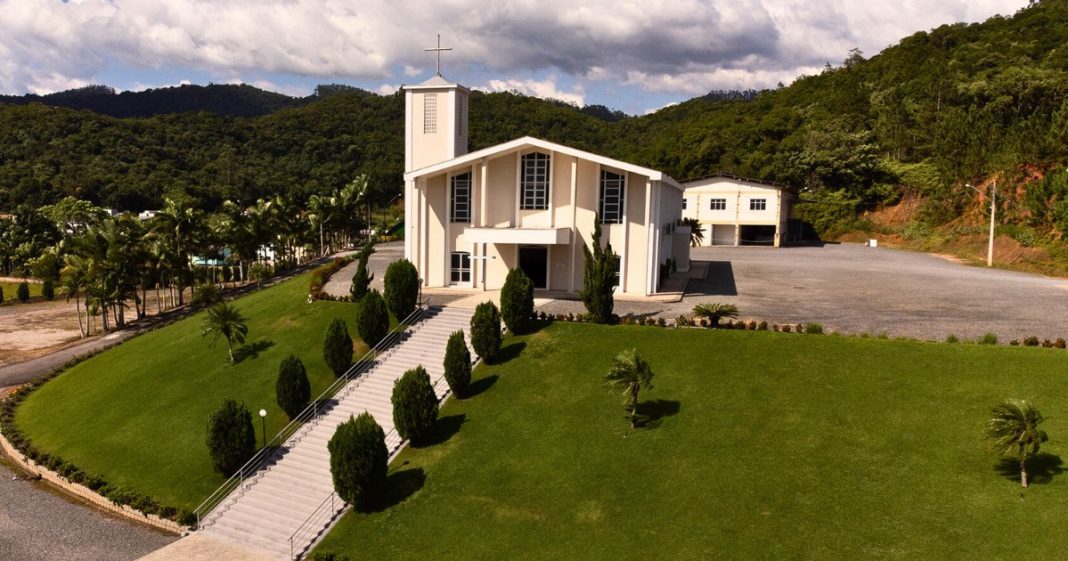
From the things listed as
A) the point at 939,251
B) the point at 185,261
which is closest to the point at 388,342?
the point at 185,261

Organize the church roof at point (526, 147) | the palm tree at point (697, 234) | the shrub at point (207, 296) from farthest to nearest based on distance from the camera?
the palm tree at point (697, 234) → the shrub at point (207, 296) → the church roof at point (526, 147)

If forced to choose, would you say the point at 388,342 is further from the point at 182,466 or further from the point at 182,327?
the point at 182,327

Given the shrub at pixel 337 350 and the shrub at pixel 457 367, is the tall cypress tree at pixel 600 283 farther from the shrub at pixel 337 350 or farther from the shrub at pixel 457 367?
the shrub at pixel 337 350

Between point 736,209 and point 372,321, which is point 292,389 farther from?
point 736,209

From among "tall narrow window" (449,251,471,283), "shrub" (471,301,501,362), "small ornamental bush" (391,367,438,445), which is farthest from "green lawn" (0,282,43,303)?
"small ornamental bush" (391,367,438,445)

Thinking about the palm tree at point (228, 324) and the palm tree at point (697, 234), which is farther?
the palm tree at point (697, 234)

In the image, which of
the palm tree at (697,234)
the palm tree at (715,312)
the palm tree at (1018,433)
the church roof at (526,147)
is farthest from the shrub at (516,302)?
the palm tree at (697,234)

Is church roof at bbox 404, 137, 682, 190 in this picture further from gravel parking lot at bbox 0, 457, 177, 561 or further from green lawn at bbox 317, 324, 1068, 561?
gravel parking lot at bbox 0, 457, 177, 561
